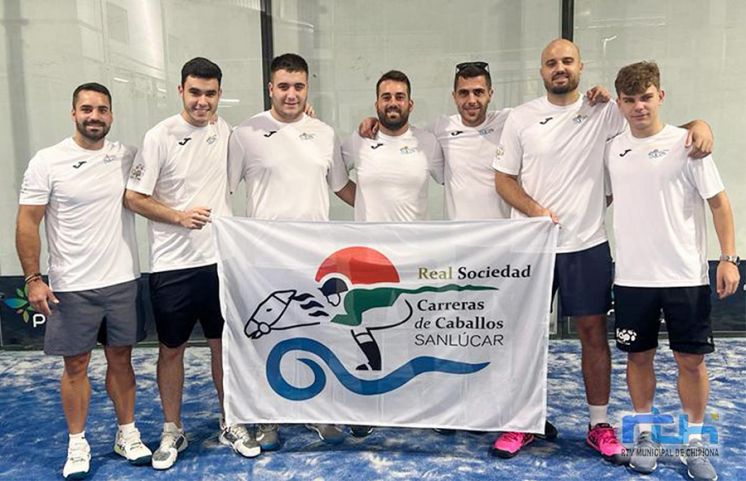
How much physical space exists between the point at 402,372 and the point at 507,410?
0.48 metres

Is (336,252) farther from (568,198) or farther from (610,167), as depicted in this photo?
(610,167)

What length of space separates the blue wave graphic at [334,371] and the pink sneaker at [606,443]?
24.8 inches

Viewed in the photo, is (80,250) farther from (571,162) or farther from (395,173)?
(571,162)

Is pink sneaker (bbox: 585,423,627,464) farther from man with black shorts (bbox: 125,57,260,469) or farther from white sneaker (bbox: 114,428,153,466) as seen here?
white sneaker (bbox: 114,428,153,466)

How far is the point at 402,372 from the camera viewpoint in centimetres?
267

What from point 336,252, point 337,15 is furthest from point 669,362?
point 337,15

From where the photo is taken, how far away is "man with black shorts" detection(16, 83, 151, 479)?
8.29 ft

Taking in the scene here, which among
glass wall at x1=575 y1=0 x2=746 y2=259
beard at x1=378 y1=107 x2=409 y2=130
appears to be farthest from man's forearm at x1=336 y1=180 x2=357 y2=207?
glass wall at x1=575 y1=0 x2=746 y2=259

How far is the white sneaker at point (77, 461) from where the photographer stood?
2.54 meters

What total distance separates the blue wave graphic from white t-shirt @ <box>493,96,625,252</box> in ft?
2.41

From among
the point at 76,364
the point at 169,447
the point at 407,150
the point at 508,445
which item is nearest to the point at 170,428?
the point at 169,447

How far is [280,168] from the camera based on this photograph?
2.76 metres

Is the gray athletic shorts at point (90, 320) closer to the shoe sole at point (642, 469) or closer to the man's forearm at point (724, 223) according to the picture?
the shoe sole at point (642, 469)

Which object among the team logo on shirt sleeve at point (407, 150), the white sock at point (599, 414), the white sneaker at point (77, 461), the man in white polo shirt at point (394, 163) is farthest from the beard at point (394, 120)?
the white sneaker at point (77, 461)
